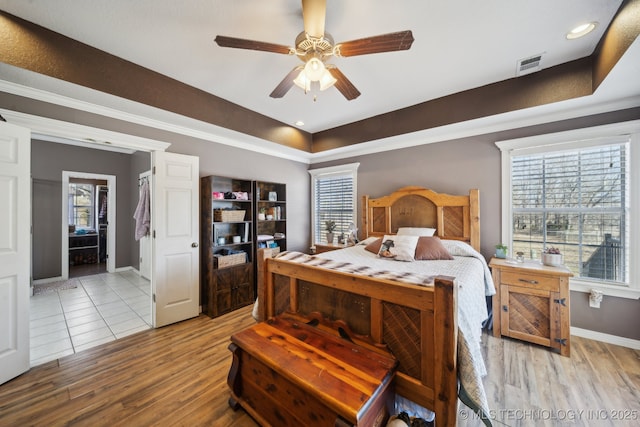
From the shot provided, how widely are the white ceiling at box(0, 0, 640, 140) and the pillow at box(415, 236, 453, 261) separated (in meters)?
1.83

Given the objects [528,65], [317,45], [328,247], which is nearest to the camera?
[317,45]

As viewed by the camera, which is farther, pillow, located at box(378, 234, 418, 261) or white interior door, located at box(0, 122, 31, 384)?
pillow, located at box(378, 234, 418, 261)

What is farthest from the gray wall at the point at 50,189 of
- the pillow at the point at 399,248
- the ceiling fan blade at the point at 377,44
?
the pillow at the point at 399,248

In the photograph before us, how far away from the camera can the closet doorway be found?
5273 mm

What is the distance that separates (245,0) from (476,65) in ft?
7.16

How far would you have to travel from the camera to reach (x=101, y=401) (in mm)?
1756

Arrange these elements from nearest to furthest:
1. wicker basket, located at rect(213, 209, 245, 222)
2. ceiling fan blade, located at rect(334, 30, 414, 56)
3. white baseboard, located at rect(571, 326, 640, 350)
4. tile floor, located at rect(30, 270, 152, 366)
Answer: ceiling fan blade, located at rect(334, 30, 414, 56) → white baseboard, located at rect(571, 326, 640, 350) → tile floor, located at rect(30, 270, 152, 366) → wicker basket, located at rect(213, 209, 245, 222)

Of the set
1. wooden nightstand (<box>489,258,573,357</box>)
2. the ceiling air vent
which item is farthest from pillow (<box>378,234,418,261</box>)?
the ceiling air vent

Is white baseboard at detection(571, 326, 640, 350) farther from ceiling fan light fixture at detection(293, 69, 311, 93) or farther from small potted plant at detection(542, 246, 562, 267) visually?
ceiling fan light fixture at detection(293, 69, 311, 93)

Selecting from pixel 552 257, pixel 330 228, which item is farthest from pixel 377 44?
pixel 330 228

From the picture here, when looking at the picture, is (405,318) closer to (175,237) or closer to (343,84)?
(343,84)

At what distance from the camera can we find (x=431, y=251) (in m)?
2.70

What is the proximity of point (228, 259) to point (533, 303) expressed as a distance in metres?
3.59

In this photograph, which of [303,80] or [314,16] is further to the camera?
[303,80]
